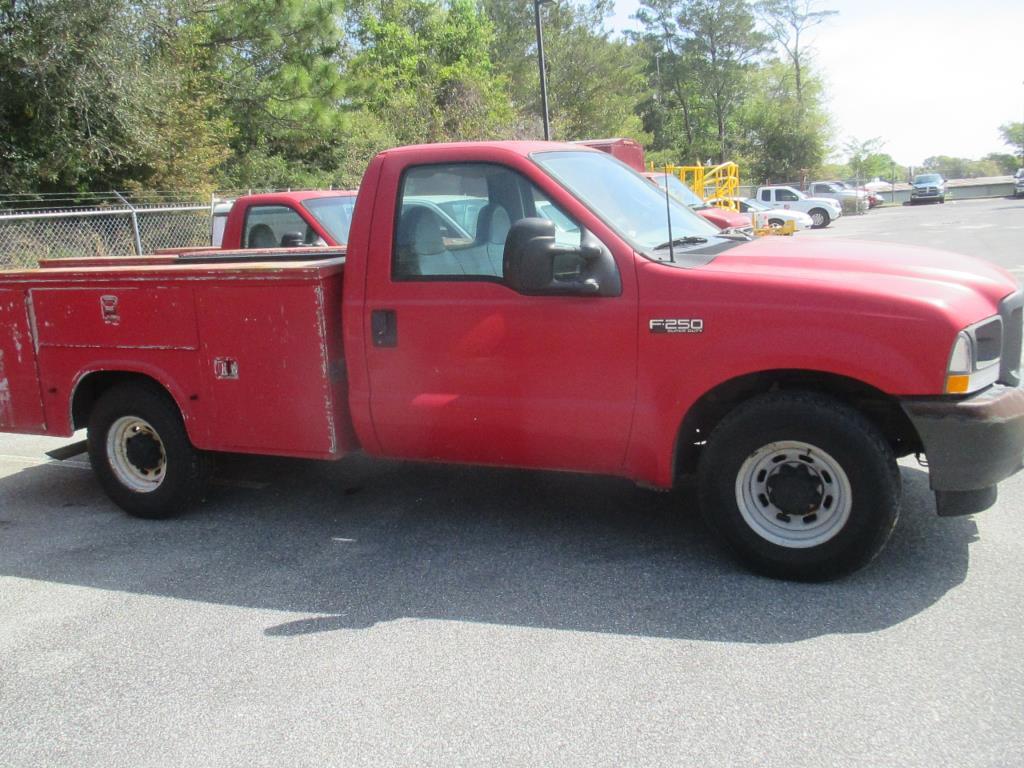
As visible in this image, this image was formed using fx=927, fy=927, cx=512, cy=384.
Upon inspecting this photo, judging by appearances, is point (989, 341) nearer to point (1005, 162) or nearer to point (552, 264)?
point (552, 264)

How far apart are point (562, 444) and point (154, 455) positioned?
2651 mm

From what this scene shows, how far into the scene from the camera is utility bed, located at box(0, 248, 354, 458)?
4.84m

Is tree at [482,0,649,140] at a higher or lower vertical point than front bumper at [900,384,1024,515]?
higher

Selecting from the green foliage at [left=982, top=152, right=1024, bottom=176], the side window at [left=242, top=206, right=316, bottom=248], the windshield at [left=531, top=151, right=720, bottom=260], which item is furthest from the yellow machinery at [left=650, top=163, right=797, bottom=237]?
the green foliage at [left=982, top=152, right=1024, bottom=176]

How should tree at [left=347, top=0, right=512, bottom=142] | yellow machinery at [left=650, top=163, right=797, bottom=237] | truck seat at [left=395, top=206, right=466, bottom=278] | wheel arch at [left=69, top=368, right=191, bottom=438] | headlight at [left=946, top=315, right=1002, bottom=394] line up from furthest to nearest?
tree at [left=347, top=0, right=512, bottom=142] → yellow machinery at [left=650, top=163, right=797, bottom=237] → wheel arch at [left=69, top=368, right=191, bottom=438] → truck seat at [left=395, top=206, right=466, bottom=278] → headlight at [left=946, top=315, right=1002, bottom=394]

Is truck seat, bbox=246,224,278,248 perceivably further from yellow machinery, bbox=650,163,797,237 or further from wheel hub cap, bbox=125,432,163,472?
yellow machinery, bbox=650,163,797,237

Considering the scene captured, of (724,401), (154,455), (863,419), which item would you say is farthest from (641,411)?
(154,455)

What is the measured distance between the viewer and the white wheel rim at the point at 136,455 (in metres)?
5.57

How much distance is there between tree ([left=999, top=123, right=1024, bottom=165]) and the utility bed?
92.2 metres

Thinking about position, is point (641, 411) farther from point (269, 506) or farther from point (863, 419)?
point (269, 506)

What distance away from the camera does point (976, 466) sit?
3.78 meters

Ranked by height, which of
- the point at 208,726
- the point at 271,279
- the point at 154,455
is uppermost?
the point at 271,279

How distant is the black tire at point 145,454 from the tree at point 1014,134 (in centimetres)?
9223

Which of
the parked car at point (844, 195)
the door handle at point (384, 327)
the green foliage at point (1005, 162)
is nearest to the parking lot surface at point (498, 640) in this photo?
the door handle at point (384, 327)
